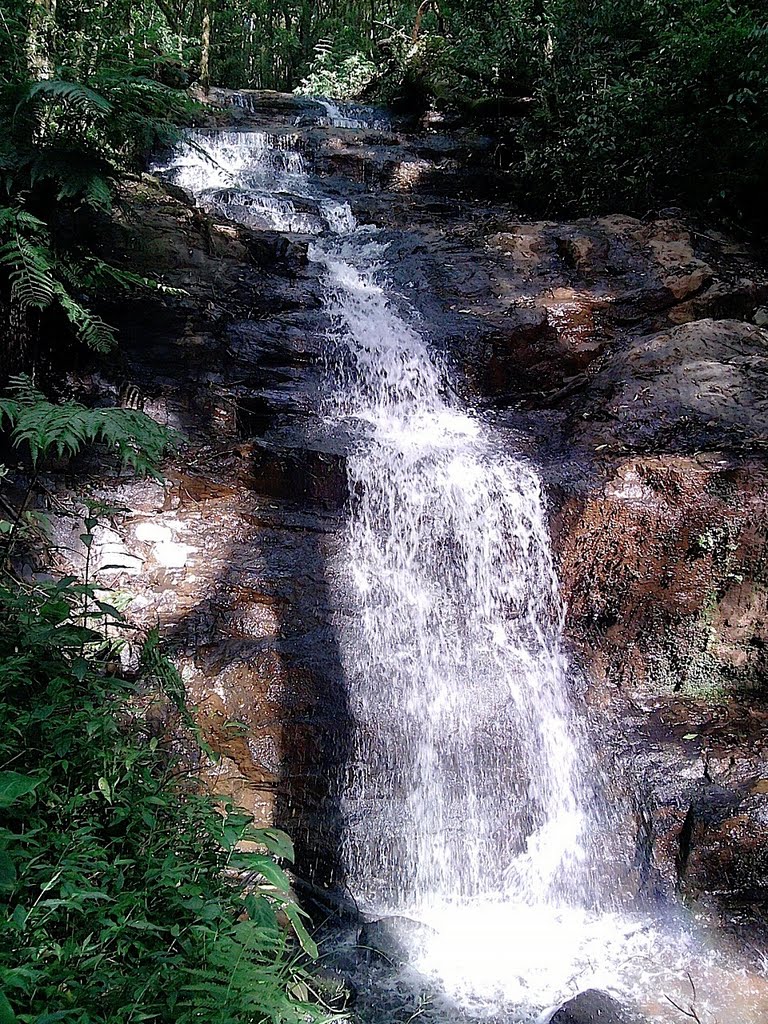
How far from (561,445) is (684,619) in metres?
1.86

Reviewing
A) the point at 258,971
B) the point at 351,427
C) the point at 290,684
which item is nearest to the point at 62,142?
the point at 351,427

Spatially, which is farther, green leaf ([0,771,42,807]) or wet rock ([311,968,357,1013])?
wet rock ([311,968,357,1013])

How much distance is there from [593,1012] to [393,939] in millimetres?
1135

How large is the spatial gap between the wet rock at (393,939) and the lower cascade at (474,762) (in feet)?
0.09

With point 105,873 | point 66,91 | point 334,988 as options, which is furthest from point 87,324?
point 334,988

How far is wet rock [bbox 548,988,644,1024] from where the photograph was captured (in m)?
3.27

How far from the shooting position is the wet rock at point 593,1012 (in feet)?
10.7

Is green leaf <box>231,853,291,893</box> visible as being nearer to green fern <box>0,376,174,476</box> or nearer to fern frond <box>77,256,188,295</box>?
green fern <box>0,376,174,476</box>

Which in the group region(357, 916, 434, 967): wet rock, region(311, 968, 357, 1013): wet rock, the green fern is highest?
the green fern

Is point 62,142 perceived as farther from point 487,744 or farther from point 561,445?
point 487,744

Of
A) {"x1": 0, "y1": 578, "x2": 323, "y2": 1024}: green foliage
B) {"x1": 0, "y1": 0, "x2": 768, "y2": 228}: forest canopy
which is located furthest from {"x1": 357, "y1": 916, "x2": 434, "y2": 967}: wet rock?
{"x1": 0, "y1": 0, "x2": 768, "y2": 228}: forest canopy

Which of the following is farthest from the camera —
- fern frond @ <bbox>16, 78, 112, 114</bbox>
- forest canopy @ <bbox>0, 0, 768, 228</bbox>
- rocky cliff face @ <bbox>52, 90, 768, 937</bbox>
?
forest canopy @ <bbox>0, 0, 768, 228</bbox>

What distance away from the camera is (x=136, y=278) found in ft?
16.7

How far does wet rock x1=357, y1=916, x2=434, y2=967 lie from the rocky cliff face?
55cm
